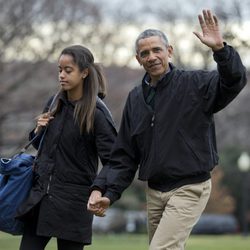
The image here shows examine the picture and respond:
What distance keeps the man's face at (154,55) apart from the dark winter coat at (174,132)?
0.08 meters

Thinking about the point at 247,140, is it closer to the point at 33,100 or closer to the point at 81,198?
the point at 33,100

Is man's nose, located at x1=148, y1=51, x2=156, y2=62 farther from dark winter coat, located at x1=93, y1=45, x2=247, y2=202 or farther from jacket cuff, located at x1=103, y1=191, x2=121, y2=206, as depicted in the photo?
jacket cuff, located at x1=103, y1=191, x2=121, y2=206

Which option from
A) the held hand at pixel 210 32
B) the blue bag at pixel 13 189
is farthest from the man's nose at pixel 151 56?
the blue bag at pixel 13 189

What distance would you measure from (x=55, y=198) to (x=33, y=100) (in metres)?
19.0

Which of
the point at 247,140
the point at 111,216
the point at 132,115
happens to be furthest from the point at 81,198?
the point at 247,140

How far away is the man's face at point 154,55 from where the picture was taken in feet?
19.2

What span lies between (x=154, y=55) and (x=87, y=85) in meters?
0.74

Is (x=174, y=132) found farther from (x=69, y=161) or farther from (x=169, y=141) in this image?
(x=69, y=161)

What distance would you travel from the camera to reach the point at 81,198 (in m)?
6.19

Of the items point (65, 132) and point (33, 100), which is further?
point (33, 100)

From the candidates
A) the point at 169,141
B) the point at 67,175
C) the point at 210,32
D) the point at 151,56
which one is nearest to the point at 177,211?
the point at 169,141

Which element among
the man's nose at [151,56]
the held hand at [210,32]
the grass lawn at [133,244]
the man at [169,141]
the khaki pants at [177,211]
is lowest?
the grass lawn at [133,244]

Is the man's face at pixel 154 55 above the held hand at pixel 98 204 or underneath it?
above

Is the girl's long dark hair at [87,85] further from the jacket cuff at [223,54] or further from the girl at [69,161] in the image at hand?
the jacket cuff at [223,54]
